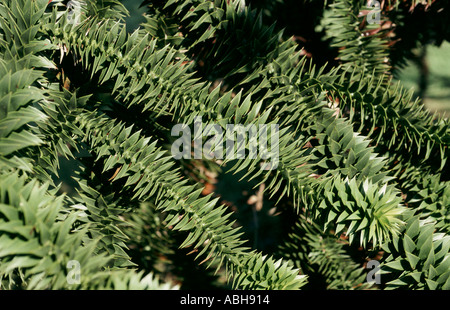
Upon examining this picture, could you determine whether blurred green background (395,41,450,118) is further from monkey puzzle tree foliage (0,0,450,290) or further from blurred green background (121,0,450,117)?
monkey puzzle tree foliage (0,0,450,290)

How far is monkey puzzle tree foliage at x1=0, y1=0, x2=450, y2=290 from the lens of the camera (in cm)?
55

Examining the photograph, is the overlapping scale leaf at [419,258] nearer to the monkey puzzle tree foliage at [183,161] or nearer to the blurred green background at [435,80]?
the monkey puzzle tree foliage at [183,161]

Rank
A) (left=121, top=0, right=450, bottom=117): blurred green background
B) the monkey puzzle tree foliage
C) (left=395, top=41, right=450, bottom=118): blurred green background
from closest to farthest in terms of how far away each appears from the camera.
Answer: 1. the monkey puzzle tree foliage
2. (left=121, top=0, right=450, bottom=117): blurred green background
3. (left=395, top=41, right=450, bottom=118): blurred green background

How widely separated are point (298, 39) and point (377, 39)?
216mm

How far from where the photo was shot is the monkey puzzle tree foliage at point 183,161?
1.82 feet

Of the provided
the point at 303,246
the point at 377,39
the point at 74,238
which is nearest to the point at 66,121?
the point at 74,238

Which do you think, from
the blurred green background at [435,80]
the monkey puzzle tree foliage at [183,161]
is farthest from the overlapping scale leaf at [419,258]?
the blurred green background at [435,80]

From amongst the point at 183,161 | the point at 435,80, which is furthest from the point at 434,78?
the point at 183,161

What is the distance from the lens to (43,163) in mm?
678

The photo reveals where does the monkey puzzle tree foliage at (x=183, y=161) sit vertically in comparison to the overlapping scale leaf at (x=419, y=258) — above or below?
above

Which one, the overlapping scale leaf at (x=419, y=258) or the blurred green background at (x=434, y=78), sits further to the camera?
the blurred green background at (x=434, y=78)

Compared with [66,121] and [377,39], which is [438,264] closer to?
[377,39]

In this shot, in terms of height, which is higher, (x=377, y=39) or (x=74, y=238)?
(x=377, y=39)

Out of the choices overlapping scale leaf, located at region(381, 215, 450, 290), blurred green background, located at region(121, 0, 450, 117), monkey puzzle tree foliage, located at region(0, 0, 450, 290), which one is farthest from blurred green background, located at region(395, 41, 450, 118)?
overlapping scale leaf, located at region(381, 215, 450, 290)
